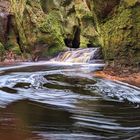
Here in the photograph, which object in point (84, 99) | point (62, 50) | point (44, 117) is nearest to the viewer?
point (44, 117)

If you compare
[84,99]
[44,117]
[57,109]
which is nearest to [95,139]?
[44,117]

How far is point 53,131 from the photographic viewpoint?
18.3ft

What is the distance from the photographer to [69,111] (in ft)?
22.8

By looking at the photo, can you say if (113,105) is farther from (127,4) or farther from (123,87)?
(127,4)

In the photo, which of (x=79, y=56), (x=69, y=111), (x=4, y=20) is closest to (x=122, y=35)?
(x=69, y=111)

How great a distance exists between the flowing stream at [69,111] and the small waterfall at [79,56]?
11477mm

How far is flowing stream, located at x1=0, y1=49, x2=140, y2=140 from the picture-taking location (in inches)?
216

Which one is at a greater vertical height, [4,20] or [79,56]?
[4,20]

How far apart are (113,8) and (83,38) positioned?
19.4m

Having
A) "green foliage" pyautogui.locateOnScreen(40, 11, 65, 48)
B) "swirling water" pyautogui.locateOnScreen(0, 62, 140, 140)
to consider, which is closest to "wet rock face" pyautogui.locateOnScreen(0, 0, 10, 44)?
"green foliage" pyautogui.locateOnScreen(40, 11, 65, 48)

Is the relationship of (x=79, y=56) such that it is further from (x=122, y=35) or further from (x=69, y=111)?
(x=69, y=111)

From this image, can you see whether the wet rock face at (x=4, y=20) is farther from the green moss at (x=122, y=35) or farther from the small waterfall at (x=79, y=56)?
the green moss at (x=122, y=35)

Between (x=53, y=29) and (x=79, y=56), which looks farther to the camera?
(x=53, y=29)

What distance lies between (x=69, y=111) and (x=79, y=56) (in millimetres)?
15802
